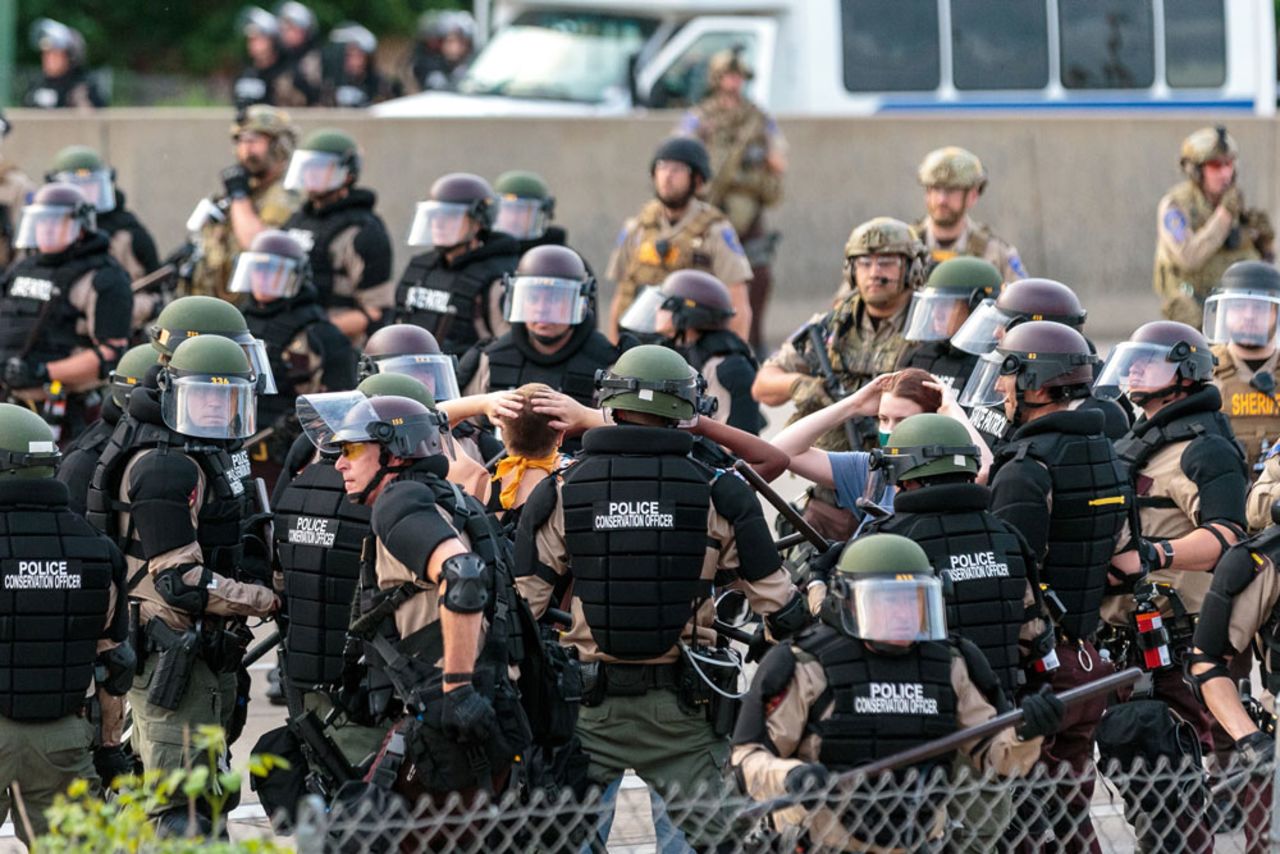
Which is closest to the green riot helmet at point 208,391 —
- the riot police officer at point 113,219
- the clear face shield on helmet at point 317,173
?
the clear face shield on helmet at point 317,173

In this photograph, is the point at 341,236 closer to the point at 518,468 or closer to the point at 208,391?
the point at 518,468

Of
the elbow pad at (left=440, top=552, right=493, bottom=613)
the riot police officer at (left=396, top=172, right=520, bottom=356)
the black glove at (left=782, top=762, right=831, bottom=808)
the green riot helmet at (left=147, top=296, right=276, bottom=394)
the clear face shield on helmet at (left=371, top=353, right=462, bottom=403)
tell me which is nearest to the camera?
the black glove at (left=782, top=762, right=831, bottom=808)

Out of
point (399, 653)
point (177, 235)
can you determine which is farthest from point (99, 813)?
point (177, 235)

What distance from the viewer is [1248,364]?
9164 mm

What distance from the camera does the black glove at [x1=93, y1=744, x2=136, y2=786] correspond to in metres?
7.22

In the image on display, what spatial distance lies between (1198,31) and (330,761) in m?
14.5

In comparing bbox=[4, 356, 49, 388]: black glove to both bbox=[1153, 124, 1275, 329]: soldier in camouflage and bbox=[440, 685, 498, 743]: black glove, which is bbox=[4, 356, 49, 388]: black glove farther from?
bbox=[1153, 124, 1275, 329]: soldier in camouflage

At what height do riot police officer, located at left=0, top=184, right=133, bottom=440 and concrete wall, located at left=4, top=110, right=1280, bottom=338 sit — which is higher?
concrete wall, located at left=4, top=110, right=1280, bottom=338

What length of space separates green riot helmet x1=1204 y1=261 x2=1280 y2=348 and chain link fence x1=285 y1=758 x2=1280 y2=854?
7.11 feet

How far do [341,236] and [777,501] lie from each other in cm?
513

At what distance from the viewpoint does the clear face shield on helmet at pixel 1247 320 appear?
911 centimetres

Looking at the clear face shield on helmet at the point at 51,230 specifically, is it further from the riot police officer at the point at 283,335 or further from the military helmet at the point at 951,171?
the military helmet at the point at 951,171

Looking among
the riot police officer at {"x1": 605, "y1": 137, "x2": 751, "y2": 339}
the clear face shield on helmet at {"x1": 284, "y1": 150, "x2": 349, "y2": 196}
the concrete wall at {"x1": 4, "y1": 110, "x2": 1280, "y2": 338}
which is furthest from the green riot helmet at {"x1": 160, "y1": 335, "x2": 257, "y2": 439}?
the concrete wall at {"x1": 4, "y1": 110, "x2": 1280, "y2": 338}

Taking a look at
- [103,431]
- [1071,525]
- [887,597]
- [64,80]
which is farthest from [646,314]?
[64,80]
